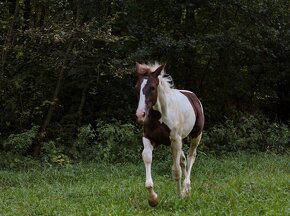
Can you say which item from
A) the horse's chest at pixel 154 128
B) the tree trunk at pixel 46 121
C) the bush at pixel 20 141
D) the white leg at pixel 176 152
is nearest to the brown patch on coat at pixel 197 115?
the white leg at pixel 176 152

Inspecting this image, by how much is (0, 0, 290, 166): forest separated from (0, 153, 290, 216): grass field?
1.67 meters

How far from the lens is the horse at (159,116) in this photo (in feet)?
22.2

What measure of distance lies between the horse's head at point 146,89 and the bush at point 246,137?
7.87 m

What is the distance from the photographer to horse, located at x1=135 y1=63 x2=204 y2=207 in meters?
6.77

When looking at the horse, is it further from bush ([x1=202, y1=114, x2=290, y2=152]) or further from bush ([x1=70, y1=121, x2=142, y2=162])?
bush ([x1=202, y1=114, x2=290, y2=152])

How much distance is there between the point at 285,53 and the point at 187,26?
3.58m

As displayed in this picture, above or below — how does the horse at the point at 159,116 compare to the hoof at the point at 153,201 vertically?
above

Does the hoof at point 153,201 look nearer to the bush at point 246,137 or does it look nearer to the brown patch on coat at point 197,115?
the brown patch on coat at point 197,115

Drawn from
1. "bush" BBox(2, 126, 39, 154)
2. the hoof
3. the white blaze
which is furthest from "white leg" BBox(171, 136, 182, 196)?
"bush" BBox(2, 126, 39, 154)

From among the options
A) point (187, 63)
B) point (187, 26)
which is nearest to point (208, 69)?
point (187, 63)

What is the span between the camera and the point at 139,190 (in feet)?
27.8

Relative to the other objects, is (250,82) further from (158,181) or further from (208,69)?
(158,181)

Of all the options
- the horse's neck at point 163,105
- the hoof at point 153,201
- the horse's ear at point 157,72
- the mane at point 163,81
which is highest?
the horse's ear at point 157,72

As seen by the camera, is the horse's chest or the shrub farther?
the shrub
